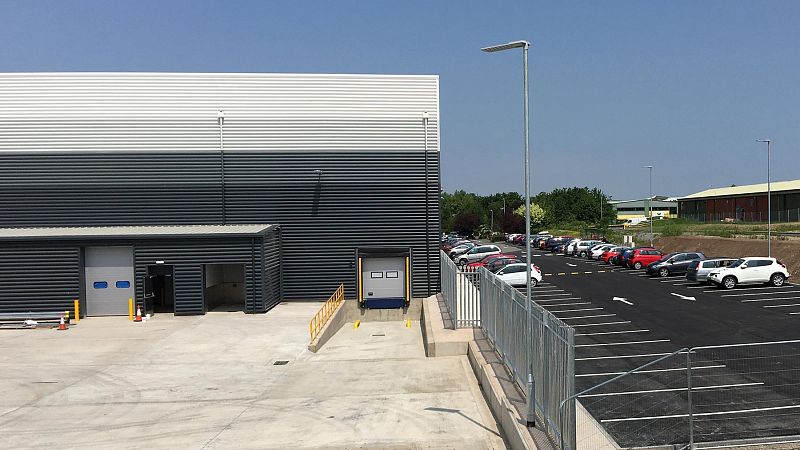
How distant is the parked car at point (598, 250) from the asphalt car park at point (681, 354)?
37.3 ft

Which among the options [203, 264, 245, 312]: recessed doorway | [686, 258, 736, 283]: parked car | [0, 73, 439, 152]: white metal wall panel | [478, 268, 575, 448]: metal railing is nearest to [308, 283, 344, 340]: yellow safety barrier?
[203, 264, 245, 312]: recessed doorway

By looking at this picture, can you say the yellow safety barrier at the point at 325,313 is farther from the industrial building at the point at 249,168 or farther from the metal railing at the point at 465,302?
the metal railing at the point at 465,302

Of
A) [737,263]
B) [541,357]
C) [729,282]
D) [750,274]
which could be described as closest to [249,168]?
[541,357]

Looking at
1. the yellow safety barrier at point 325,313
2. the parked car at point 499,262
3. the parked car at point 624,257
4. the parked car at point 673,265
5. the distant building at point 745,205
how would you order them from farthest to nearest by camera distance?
the distant building at point 745,205 < the parked car at point 624,257 < the parked car at point 673,265 < the parked car at point 499,262 < the yellow safety barrier at point 325,313

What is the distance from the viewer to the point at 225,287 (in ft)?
104

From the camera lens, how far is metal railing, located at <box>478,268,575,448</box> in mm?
8141

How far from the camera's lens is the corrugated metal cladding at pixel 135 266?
27250mm

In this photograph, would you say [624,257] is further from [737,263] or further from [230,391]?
[230,391]

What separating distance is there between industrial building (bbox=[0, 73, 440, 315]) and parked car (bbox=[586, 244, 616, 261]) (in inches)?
977

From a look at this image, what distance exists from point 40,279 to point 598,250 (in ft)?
135

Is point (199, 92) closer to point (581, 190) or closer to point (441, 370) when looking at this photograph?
point (441, 370)

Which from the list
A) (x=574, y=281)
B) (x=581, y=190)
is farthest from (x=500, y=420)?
(x=581, y=190)

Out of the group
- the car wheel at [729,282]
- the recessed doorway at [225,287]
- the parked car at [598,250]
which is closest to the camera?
the recessed doorway at [225,287]

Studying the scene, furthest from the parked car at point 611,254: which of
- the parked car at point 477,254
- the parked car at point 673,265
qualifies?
the parked car at point 477,254
